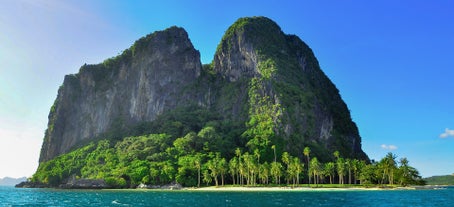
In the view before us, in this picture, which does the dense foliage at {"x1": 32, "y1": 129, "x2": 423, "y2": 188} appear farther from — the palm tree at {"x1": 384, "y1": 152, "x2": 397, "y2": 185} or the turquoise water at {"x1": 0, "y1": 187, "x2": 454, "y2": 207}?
the turquoise water at {"x1": 0, "y1": 187, "x2": 454, "y2": 207}

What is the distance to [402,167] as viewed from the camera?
6225 inches

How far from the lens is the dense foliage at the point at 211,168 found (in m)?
155

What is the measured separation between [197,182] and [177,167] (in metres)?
12.6

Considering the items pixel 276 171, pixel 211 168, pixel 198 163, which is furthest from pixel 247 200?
pixel 198 163

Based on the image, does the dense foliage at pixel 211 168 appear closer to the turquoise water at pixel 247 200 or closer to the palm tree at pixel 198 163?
the palm tree at pixel 198 163

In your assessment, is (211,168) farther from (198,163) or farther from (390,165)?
(390,165)

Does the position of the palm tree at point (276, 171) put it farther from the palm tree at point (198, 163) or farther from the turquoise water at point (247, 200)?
the turquoise water at point (247, 200)

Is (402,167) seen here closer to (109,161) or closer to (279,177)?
(279,177)

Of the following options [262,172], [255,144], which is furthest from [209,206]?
[255,144]

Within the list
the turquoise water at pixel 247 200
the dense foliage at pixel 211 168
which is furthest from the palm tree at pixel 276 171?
the turquoise water at pixel 247 200

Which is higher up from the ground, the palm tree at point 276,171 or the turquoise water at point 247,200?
the palm tree at point 276,171

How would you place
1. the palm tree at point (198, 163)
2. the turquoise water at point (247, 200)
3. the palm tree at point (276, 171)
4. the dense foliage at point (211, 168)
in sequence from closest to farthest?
the turquoise water at point (247, 200) < the palm tree at point (276, 171) < the dense foliage at point (211, 168) < the palm tree at point (198, 163)

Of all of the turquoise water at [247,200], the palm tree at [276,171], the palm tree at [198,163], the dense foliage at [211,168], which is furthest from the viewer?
the palm tree at [198,163]

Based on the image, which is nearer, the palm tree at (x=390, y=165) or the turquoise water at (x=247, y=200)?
the turquoise water at (x=247, y=200)
